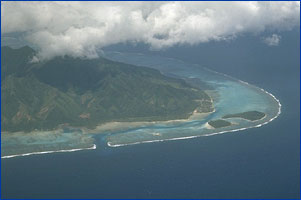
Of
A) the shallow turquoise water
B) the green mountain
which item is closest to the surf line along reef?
the shallow turquoise water

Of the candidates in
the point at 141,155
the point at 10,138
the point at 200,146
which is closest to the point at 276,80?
the point at 200,146

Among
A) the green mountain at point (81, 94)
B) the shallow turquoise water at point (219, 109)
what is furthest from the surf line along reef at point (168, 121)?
the green mountain at point (81, 94)

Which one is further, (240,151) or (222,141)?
(222,141)

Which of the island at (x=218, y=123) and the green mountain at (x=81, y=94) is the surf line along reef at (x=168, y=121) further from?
the green mountain at (x=81, y=94)

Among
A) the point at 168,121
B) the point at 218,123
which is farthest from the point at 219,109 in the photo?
the point at 168,121

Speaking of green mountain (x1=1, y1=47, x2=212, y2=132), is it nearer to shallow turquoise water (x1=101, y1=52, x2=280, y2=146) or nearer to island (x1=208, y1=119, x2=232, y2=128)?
shallow turquoise water (x1=101, y1=52, x2=280, y2=146)

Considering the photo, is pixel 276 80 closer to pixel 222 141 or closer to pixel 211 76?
pixel 211 76
